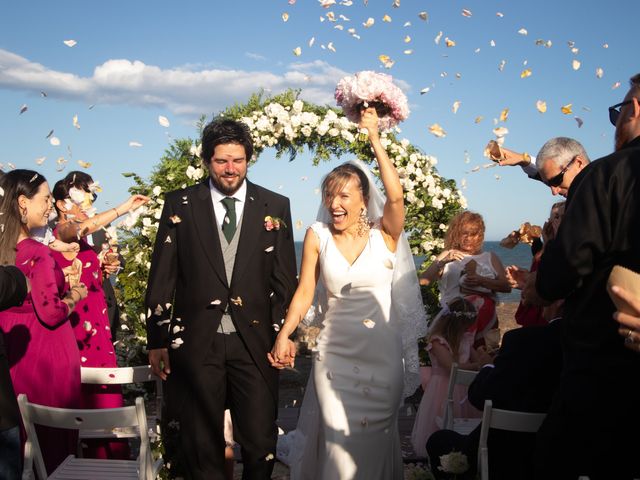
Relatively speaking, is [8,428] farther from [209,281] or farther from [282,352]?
[282,352]

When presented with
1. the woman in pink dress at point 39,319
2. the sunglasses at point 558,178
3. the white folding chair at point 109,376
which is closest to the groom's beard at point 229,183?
the woman in pink dress at point 39,319

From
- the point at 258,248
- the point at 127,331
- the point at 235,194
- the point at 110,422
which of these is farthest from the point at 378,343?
the point at 127,331

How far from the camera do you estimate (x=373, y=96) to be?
411 cm

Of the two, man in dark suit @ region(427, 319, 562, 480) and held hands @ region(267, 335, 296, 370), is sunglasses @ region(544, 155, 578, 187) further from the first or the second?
held hands @ region(267, 335, 296, 370)

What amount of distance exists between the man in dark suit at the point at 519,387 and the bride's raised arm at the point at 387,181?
4.10 feet

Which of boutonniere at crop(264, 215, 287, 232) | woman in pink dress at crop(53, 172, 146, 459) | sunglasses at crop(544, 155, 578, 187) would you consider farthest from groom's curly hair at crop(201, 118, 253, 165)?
sunglasses at crop(544, 155, 578, 187)

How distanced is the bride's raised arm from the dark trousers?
4.00 ft

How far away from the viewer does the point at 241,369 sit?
166 inches

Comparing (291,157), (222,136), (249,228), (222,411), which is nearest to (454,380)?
(222,411)

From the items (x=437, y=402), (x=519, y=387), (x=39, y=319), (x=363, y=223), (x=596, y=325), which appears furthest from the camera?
(x=437, y=402)

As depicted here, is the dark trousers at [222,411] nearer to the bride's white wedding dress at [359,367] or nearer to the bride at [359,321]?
the bride at [359,321]

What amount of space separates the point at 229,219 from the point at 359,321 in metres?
1.06

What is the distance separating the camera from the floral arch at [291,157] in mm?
6871

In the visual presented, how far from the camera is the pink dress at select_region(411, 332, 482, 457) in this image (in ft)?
17.7
